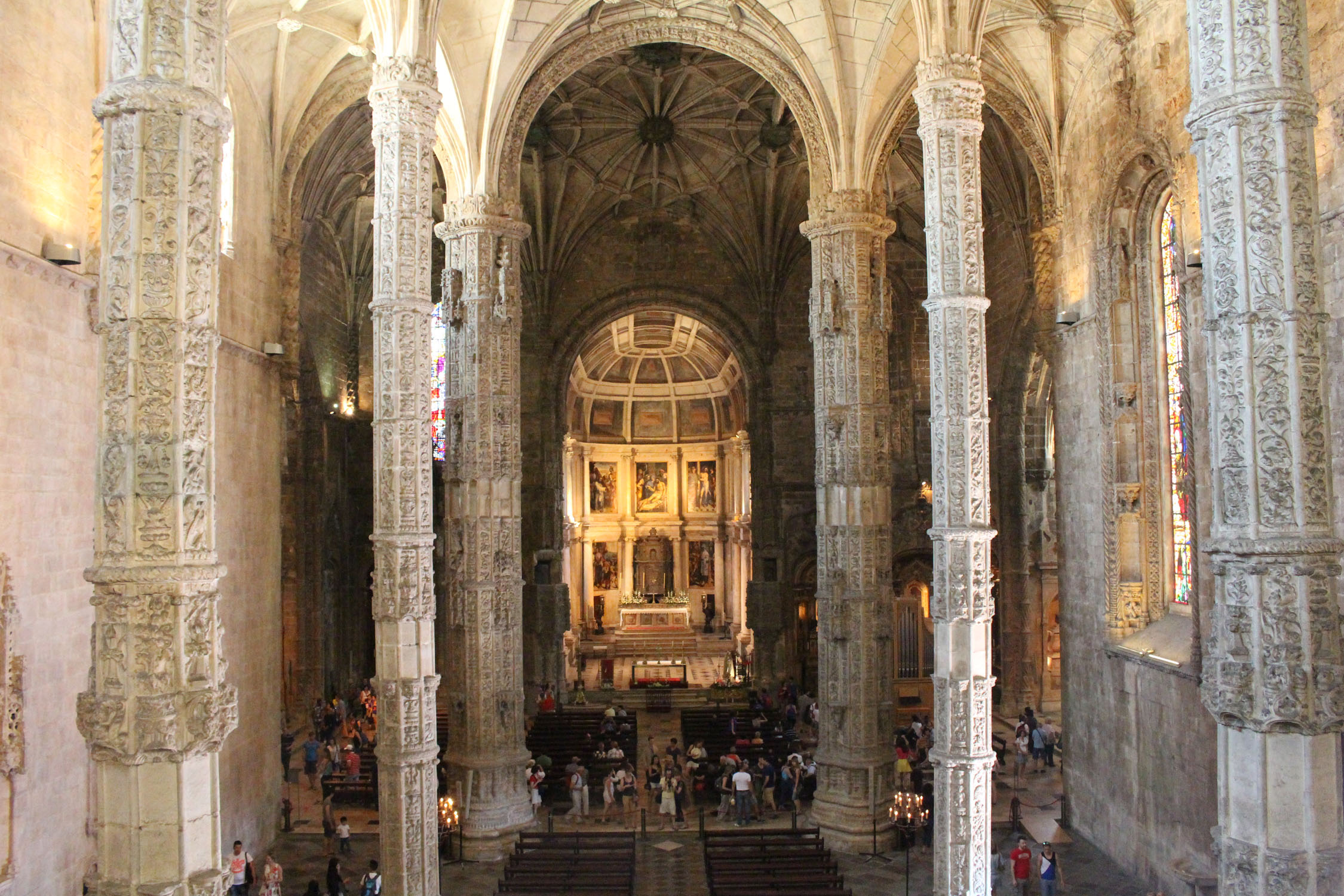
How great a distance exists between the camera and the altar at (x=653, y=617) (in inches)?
1663

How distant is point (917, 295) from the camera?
110 ft

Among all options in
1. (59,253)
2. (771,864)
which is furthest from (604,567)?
(59,253)

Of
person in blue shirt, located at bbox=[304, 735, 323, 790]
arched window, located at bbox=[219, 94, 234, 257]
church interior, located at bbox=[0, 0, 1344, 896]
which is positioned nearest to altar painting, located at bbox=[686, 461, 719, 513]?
church interior, located at bbox=[0, 0, 1344, 896]

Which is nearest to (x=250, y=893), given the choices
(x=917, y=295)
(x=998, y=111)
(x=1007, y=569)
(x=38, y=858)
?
(x=38, y=858)

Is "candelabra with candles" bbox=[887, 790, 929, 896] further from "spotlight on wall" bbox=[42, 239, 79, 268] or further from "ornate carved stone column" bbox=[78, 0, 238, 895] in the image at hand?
"spotlight on wall" bbox=[42, 239, 79, 268]

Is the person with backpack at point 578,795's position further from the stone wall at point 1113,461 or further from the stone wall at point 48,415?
the stone wall at point 48,415

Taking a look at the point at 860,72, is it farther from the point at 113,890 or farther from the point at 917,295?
the point at 113,890

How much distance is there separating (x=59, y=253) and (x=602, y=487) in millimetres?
33228

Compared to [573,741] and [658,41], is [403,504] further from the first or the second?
[573,741]

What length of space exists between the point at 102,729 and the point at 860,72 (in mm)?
17018

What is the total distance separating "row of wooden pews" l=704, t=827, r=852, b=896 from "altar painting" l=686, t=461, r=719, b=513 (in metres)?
26.5

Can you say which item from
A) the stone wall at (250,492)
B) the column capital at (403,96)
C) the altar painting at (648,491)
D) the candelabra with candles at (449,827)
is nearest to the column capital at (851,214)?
the column capital at (403,96)

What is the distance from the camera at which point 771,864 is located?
1655 cm

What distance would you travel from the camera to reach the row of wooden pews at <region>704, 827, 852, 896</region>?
1547cm
